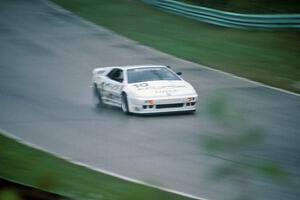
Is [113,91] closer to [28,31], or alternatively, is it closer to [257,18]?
[257,18]

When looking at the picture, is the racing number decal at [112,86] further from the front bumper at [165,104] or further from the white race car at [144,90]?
the front bumper at [165,104]

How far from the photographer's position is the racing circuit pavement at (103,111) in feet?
38.5

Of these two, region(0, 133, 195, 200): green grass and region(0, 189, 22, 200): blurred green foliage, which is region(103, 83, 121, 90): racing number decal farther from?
region(0, 189, 22, 200): blurred green foliage

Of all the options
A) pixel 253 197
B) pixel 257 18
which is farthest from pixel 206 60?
pixel 253 197

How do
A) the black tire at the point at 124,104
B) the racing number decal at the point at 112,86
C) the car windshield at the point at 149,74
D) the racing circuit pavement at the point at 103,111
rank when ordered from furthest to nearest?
the car windshield at the point at 149,74
the racing number decal at the point at 112,86
the black tire at the point at 124,104
the racing circuit pavement at the point at 103,111

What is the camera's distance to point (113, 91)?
19203 millimetres

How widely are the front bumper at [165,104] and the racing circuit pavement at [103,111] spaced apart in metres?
0.22

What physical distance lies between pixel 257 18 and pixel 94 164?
60.4ft

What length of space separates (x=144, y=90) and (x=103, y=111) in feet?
4.60

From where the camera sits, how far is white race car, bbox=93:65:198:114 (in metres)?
18.1

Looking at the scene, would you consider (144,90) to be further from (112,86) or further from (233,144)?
(233,144)

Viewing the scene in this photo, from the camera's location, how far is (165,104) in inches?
711

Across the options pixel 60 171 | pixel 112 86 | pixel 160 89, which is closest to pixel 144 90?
pixel 160 89

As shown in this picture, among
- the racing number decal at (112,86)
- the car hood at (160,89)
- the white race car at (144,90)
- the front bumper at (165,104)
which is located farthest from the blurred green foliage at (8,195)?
the racing number decal at (112,86)
